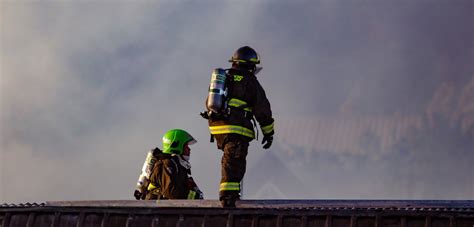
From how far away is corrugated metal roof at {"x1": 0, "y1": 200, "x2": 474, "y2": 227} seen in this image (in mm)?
7445

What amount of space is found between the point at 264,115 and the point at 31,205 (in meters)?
3.18

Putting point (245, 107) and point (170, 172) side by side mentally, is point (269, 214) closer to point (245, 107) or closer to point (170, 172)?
point (245, 107)

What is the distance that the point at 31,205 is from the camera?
8.54 meters

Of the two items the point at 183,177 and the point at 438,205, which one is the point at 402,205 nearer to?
the point at 438,205

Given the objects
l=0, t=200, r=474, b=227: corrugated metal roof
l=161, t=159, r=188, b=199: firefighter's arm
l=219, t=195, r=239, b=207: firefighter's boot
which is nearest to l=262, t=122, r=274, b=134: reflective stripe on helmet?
l=219, t=195, r=239, b=207: firefighter's boot

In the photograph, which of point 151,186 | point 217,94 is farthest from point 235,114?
point 151,186

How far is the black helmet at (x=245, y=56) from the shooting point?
10.2 meters

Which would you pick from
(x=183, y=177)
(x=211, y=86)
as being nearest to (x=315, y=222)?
(x=211, y=86)

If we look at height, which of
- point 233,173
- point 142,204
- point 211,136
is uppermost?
point 211,136

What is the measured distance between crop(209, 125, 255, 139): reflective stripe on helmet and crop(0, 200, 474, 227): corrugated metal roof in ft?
4.80

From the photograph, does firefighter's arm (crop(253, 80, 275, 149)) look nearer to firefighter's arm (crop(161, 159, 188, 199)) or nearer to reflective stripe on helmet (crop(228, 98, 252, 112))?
reflective stripe on helmet (crop(228, 98, 252, 112))

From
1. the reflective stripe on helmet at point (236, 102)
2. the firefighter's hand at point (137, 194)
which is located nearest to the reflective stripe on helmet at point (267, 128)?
the reflective stripe on helmet at point (236, 102)

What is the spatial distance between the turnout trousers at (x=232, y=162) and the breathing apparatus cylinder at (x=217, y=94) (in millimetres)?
383

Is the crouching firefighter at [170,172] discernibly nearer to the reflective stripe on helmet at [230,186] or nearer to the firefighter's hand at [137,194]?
the firefighter's hand at [137,194]
